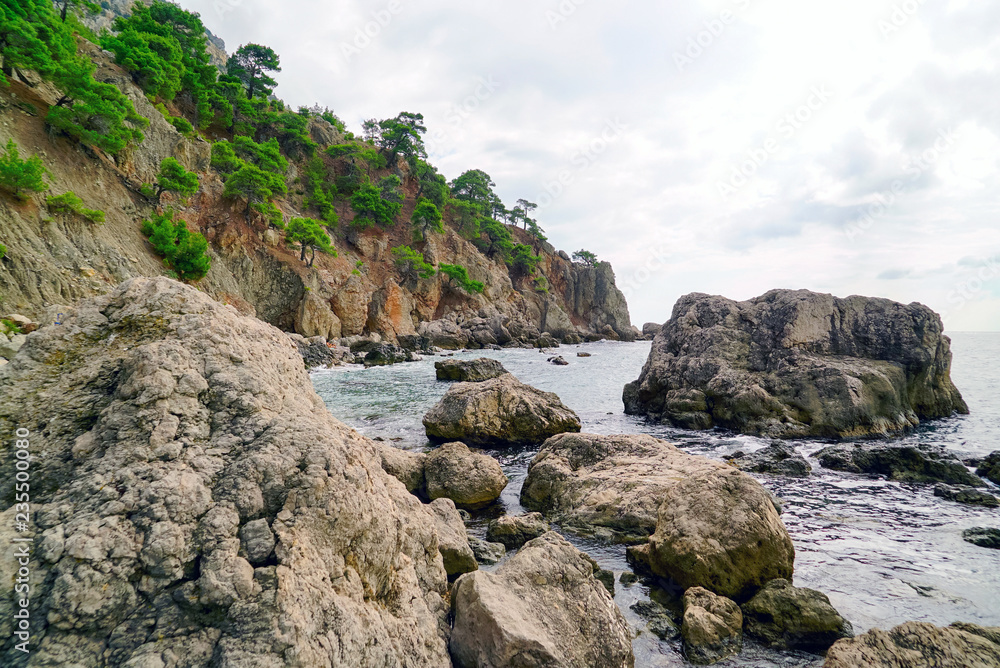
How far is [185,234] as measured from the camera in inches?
1132

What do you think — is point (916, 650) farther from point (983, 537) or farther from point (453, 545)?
point (983, 537)

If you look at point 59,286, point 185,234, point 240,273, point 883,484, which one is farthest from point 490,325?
point 883,484

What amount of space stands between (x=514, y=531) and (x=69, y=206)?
86.4 feet

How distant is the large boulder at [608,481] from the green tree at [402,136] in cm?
7091

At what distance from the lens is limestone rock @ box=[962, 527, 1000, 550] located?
6918 millimetres

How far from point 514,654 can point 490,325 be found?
56.9 m

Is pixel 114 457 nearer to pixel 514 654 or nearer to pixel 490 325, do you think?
pixel 514 654

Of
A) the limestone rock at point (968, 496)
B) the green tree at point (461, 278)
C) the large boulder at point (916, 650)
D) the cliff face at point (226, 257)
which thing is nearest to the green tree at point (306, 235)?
the cliff face at point (226, 257)

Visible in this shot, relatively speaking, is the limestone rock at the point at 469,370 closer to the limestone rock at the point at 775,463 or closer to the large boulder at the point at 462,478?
the limestone rock at the point at 775,463

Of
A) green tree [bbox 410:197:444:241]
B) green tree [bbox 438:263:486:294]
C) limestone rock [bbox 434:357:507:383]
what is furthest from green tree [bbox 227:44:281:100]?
limestone rock [bbox 434:357:507:383]

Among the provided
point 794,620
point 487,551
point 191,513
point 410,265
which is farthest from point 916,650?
point 410,265

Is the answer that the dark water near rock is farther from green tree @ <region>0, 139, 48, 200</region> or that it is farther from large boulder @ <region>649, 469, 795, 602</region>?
green tree @ <region>0, 139, 48, 200</region>

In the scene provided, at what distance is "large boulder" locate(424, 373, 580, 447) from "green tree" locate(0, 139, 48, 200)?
65.9 feet

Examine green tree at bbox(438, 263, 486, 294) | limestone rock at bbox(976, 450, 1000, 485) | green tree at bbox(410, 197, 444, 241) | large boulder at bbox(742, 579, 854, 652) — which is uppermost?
green tree at bbox(410, 197, 444, 241)
